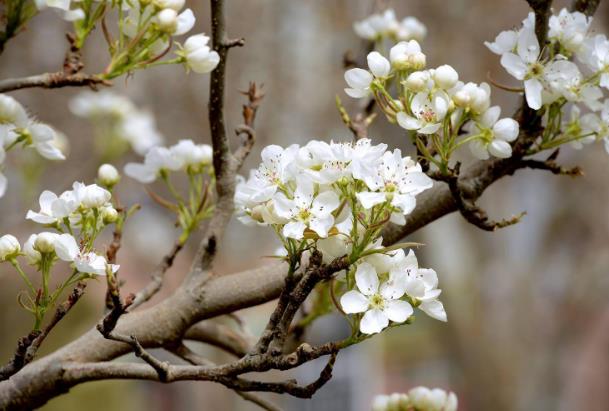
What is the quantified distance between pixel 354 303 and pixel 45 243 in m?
0.42

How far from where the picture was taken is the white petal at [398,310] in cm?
106

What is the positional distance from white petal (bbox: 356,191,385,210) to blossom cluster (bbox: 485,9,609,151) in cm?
39

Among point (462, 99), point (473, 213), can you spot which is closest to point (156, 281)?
point (473, 213)

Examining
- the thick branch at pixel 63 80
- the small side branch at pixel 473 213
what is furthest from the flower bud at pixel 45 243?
the small side branch at pixel 473 213

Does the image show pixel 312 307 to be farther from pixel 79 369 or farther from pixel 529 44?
pixel 529 44

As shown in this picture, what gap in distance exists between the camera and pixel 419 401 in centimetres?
149

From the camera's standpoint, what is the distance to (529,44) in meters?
1.36

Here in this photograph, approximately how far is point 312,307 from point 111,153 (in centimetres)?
159

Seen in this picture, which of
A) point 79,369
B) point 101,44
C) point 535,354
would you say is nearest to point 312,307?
point 79,369

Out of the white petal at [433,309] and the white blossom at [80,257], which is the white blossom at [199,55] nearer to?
the white blossom at [80,257]

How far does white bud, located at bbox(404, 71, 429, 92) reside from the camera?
120cm

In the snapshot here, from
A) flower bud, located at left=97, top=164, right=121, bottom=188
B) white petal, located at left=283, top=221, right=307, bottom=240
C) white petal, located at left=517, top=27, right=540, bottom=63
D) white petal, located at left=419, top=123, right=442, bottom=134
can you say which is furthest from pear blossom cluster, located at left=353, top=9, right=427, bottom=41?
white petal, located at left=283, top=221, right=307, bottom=240

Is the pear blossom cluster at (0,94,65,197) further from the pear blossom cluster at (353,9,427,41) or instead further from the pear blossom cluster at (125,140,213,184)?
the pear blossom cluster at (353,9,427,41)

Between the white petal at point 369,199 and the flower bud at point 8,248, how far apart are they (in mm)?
488
